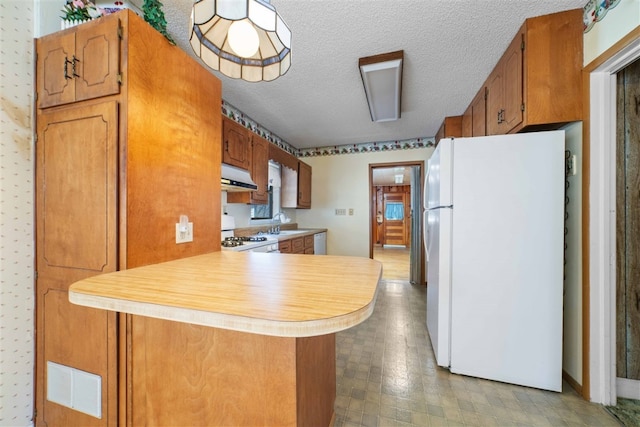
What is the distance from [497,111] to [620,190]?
0.94m

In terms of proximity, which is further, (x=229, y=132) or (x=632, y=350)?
(x=229, y=132)

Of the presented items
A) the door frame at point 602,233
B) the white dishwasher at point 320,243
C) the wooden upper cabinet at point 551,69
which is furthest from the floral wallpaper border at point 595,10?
the white dishwasher at point 320,243

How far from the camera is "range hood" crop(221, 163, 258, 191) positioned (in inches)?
81.1

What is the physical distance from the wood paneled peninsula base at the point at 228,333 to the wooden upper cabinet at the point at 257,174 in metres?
1.79

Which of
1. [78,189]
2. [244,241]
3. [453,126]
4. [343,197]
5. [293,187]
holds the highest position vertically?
[453,126]

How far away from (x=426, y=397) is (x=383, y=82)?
2361 mm

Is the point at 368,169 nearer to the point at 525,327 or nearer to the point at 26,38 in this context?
the point at 525,327

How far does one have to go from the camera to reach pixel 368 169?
4.14m

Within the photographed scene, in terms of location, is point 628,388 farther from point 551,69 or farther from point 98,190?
point 98,190


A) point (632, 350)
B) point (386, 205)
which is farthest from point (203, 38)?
point (386, 205)

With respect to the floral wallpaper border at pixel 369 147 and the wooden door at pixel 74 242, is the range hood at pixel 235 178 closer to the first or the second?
the wooden door at pixel 74 242

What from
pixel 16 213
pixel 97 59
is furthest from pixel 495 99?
pixel 16 213

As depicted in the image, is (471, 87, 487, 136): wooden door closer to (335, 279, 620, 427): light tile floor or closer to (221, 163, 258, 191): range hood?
(335, 279, 620, 427): light tile floor

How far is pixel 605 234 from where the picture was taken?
1369 mm
